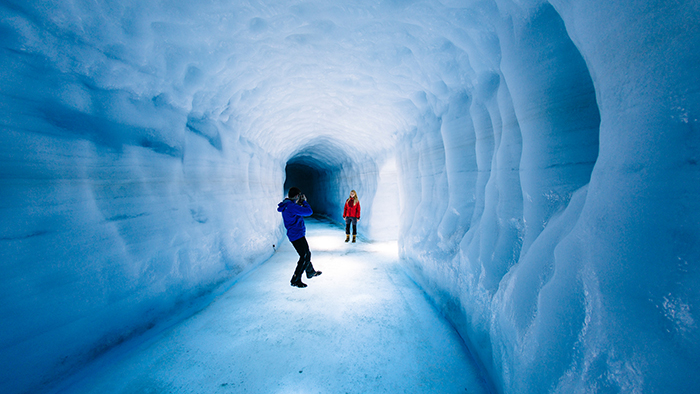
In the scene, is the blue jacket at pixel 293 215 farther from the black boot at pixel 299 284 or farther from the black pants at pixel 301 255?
the black boot at pixel 299 284

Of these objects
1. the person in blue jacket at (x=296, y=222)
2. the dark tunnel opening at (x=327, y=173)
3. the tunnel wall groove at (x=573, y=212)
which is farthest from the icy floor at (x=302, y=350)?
the dark tunnel opening at (x=327, y=173)

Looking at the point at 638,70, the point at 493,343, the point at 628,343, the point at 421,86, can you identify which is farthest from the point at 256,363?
the point at 421,86

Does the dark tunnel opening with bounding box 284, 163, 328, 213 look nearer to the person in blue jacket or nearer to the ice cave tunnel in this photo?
the person in blue jacket

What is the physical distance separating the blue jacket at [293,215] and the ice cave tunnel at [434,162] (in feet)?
4.29

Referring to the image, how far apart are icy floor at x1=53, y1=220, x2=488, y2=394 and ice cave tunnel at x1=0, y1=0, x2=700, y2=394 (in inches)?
12.1

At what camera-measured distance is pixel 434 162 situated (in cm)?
414

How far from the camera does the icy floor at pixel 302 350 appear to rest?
2.09 metres

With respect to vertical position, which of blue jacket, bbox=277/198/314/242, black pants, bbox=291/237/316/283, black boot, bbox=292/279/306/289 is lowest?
black boot, bbox=292/279/306/289

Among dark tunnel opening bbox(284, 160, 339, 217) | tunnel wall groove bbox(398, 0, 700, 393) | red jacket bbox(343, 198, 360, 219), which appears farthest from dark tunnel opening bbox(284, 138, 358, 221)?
tunnel wall groove bbox(398, 0, 700, 393)

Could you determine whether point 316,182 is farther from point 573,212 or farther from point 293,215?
point 573,212

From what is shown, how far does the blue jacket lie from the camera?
3.84 m

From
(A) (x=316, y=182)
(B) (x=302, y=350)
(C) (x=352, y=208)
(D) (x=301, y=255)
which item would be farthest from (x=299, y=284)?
(A) (x=316, y=182)

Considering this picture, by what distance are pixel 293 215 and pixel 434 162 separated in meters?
2.61

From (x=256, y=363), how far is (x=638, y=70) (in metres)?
3.42
